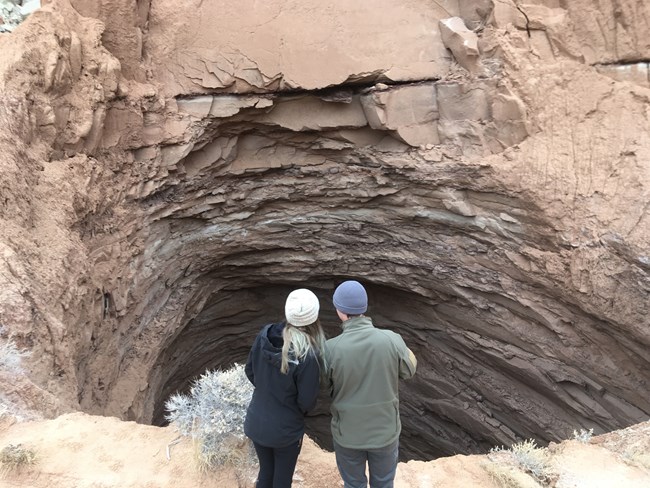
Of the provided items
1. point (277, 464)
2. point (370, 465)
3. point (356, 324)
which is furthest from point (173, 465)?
point (356, 324)

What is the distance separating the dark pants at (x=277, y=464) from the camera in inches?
97.8

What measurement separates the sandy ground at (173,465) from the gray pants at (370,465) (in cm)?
30

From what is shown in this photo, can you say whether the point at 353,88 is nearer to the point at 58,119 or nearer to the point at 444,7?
the point at 444,7

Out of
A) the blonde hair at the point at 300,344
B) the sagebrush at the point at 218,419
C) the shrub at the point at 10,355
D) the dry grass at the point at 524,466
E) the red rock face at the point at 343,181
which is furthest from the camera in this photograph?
the red rock face at the point at 343,181

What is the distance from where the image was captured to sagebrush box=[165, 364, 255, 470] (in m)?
2.79

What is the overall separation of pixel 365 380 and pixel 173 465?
4.20 feet

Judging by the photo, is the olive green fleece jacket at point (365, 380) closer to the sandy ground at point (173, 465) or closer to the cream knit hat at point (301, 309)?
the cream knit hat at point (301, 309)

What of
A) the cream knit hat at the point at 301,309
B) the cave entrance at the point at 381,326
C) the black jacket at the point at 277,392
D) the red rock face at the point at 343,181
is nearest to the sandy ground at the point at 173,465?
the black jacket at the point at 277,392

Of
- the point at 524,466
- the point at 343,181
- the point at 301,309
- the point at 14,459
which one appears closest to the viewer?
the point at 301,309

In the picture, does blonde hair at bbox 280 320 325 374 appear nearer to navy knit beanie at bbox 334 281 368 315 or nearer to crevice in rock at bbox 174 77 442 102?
navy knit beanie at bbox 334 281 368 315

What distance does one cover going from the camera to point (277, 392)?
2371 millimetres

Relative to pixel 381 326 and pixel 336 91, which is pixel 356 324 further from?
pixel 381 326

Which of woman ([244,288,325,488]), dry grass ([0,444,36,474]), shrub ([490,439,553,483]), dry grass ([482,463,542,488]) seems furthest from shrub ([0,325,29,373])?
shrub ([490,439,553,483])

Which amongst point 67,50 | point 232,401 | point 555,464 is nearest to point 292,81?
point 67,50
